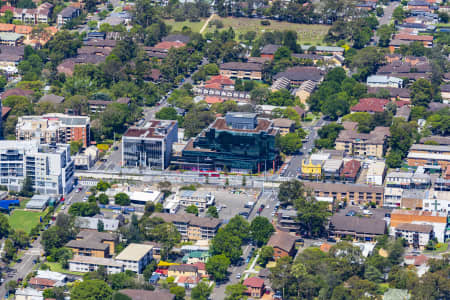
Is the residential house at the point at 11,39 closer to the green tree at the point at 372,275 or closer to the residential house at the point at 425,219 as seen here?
the residential house at the point at 425,219

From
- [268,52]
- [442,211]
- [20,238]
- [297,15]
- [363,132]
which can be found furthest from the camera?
[297,15]

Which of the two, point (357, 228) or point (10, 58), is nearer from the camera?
point (357, 228)

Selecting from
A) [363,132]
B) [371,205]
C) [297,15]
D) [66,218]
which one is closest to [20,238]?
[66,218]

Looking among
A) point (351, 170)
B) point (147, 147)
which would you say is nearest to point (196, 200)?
point (147, 147)

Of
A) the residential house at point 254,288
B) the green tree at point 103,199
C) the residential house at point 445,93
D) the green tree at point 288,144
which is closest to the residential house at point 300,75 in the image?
the residential house at point 445,93

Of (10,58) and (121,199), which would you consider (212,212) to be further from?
(10,58)

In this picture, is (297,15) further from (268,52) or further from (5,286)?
(5,286)
